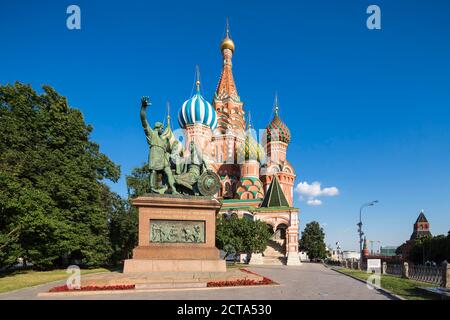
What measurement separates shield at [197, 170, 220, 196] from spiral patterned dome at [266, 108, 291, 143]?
46.2 meters

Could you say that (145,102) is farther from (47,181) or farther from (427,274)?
(427,274)

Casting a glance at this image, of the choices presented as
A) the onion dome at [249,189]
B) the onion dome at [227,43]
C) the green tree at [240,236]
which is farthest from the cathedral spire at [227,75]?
the green tree at [240,236]

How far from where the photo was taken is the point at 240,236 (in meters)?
34.3

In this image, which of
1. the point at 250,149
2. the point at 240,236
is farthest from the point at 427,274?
the point at 250,149

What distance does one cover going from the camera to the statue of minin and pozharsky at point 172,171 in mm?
17781

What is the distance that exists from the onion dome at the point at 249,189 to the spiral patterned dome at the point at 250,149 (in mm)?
4544

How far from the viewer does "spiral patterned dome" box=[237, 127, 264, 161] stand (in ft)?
188

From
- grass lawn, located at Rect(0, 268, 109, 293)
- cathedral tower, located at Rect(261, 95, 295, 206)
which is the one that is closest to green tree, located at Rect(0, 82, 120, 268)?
grass lawn, located at Rect(0, 268, 109, 293)

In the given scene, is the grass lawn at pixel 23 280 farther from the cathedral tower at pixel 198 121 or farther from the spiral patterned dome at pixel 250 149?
the spiral patterned dome at pixel 250 149

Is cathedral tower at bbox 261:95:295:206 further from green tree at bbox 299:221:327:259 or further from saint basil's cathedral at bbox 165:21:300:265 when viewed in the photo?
green tree at bbox 299:221:327:259

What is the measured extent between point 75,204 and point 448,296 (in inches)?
911

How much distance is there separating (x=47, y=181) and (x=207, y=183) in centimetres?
1273

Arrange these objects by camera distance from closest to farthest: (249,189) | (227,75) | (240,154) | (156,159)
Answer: (156,159)
(249,189)
(240,154)
(227,75)
